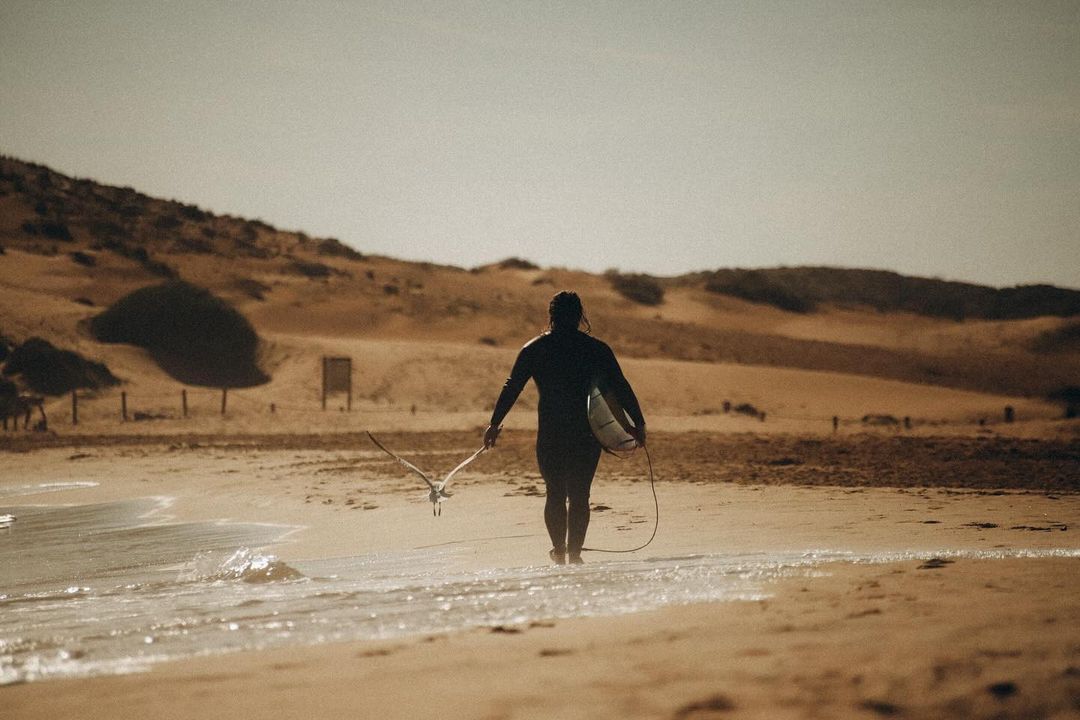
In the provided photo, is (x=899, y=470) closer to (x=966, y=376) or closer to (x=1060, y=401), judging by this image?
(x=1060, y=401)

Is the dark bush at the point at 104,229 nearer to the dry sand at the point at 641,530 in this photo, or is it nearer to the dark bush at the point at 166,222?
the dark bush at the point at 166,222

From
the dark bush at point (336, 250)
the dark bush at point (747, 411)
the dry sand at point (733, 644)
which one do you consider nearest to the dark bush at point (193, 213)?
the dark bush at point (336, 250)

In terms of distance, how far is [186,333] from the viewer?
1387 inches

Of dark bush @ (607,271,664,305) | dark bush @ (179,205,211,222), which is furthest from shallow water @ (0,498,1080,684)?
dark bush @ (179,205,211,222)

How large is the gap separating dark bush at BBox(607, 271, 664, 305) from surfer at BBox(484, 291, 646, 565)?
68.9 meters

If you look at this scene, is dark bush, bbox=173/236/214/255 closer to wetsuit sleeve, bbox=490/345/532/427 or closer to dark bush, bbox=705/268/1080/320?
dark bush, bbox=705/268/1080/320

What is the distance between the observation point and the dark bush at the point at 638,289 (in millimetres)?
75625

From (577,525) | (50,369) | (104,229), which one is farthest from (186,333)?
(104,229)

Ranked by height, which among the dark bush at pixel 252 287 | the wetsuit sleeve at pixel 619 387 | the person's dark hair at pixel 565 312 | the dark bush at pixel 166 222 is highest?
the dark bush at pixel 166 222

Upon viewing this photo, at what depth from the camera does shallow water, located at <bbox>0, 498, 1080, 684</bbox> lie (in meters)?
4.06

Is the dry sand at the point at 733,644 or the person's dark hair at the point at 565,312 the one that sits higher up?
the person's dark hair at the point at 565,312

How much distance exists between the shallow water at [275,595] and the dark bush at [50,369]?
71.2 feet

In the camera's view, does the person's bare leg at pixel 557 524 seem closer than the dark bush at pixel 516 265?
Yes

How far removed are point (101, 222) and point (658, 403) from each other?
48574 mm
